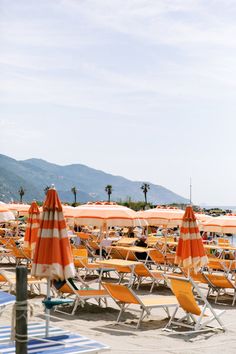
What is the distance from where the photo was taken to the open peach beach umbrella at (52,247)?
7086 mm

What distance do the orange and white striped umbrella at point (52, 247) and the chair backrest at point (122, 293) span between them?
5.01 feet

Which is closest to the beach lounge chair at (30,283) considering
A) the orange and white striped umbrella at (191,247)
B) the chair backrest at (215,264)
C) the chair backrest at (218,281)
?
the orange and white striped umbrella at (191,247)

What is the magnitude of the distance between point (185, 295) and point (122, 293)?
94 cm

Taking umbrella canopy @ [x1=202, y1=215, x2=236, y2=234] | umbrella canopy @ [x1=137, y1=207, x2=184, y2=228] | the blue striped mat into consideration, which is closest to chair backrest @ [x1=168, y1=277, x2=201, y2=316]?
the blue striped mat

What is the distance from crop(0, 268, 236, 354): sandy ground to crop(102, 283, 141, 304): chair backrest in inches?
14.7

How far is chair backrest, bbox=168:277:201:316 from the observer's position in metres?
8.23

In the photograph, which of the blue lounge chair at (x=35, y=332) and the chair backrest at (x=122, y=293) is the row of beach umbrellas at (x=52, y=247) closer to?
the blue lounge chair at (x=35, y=332)

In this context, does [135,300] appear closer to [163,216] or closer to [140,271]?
[140,271]

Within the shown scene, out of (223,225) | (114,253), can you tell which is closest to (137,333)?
(223,225)

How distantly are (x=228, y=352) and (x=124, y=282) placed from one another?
20.6 feet

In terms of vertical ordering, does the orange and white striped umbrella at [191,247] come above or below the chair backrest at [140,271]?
above

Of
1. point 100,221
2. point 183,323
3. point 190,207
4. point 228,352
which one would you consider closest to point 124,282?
point 100,221

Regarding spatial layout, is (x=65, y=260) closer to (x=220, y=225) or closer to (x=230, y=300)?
(x=230, y=300)

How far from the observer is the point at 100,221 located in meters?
11.9
